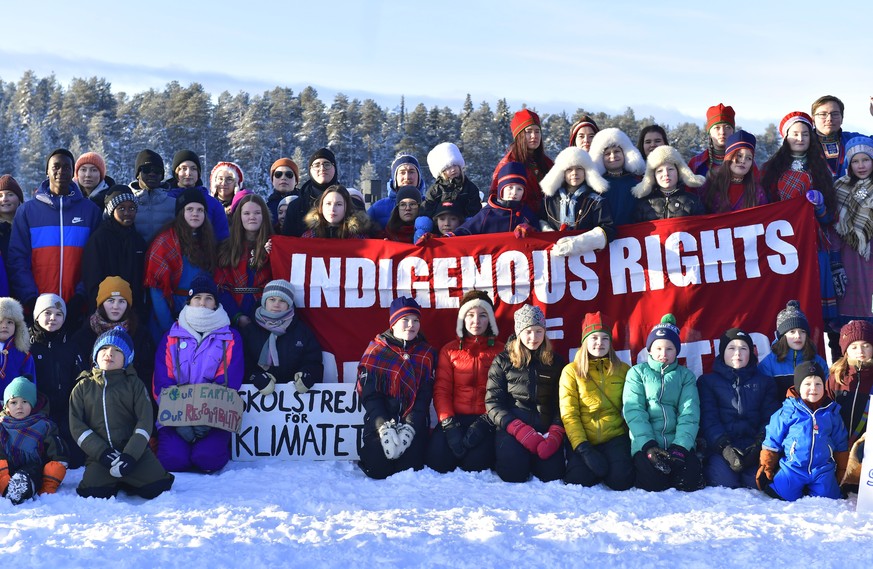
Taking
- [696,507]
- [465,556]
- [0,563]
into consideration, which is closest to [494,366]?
[696,507]

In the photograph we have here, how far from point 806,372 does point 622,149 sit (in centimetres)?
261

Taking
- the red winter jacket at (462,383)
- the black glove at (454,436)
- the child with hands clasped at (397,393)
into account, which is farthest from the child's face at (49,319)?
the black glove at (454,436)

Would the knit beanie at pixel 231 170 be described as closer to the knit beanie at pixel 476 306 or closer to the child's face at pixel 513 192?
the child's face at pixel 513 192

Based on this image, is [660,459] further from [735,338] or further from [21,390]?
[21,390]

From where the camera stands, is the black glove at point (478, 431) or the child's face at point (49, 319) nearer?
the black glove at point (478, 431)

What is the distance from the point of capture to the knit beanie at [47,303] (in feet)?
21.4

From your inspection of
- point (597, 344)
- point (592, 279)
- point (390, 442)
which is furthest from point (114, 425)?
point (592, 279)

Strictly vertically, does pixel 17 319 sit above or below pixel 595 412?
above

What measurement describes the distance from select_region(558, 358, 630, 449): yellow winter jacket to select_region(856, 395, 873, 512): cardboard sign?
5.32ft

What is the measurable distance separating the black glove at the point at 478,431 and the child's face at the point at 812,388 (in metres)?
2.23

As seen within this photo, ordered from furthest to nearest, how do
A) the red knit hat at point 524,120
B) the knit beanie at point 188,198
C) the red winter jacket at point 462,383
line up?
the red knit hat at point 524,120 < the knit beanie at point 188,198 < the red winter jacket at point 462,383

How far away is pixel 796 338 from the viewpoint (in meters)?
6.36

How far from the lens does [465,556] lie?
14.6 feet

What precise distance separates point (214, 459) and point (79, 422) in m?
1.03
